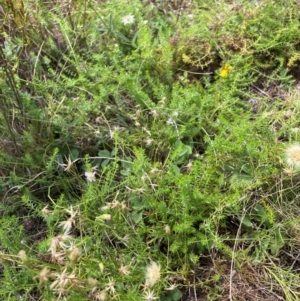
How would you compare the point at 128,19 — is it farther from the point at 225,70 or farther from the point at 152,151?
the point at 152,151

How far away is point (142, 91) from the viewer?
1963 millimetres

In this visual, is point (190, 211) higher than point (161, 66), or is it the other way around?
point (161, 66)

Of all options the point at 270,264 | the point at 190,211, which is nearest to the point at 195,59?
the point at 190,211

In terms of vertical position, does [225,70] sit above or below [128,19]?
below

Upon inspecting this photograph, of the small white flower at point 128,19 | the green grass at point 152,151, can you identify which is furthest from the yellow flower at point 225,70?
the small white flower at point 128,19

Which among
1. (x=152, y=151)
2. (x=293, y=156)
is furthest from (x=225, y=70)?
(x=293, y=156)

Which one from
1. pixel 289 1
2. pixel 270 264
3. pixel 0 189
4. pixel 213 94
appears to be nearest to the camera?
pixel 270 264

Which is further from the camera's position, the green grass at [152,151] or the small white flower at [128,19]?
the small white flower at [128,19]

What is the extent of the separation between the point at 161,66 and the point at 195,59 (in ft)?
0.68

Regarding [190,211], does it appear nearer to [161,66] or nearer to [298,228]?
[298,228]

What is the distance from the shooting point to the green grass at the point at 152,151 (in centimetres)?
154

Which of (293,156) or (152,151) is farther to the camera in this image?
(152,151)

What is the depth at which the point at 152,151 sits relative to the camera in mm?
1833

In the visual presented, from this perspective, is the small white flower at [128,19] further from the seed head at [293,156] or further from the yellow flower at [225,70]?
the seed head at [293,156]
